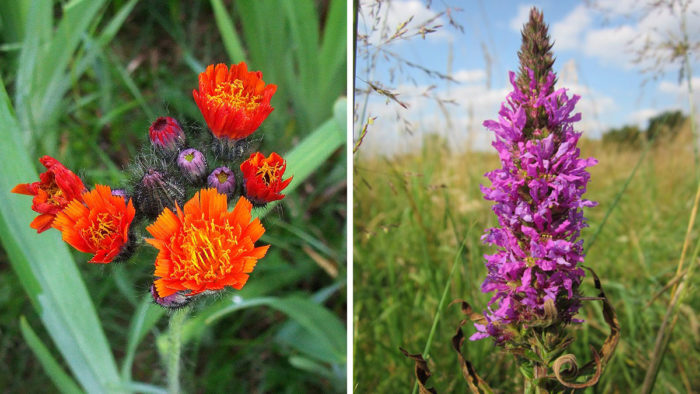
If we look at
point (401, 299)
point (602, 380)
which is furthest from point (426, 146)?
point (602, 380)

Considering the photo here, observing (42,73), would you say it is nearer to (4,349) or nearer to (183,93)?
(183,93)

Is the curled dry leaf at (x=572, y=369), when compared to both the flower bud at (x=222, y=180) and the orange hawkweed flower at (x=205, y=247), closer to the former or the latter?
the orange hawkweed flower at (x=205, y=247)

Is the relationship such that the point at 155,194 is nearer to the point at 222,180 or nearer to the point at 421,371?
the point at 222,180

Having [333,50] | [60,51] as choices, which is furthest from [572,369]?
[60,51]

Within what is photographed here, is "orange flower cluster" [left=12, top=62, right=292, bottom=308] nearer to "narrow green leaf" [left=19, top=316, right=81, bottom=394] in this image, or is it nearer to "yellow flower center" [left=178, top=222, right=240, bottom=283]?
"yellow flower center" [left=178, top=222, right=240, bottom=283]

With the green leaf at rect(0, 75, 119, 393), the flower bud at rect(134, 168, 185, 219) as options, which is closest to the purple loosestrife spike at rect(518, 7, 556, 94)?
the flower bud at rect(134, 168, 185, 219)

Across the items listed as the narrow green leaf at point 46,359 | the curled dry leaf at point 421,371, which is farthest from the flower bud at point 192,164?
the narrow green leaf at point 46,359
